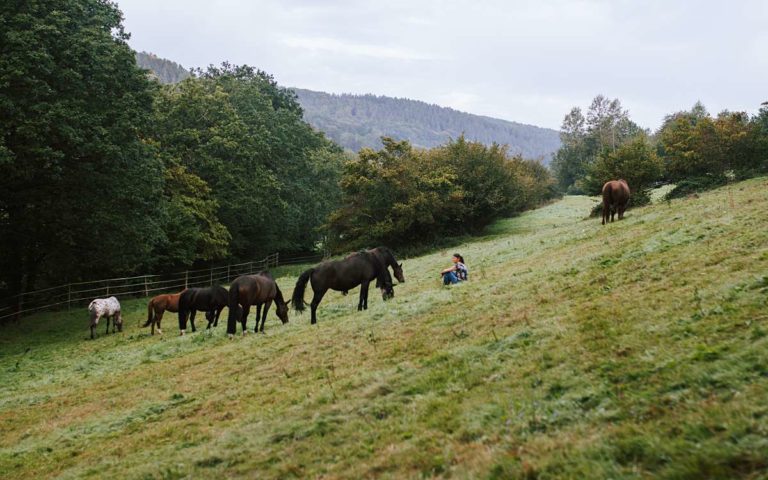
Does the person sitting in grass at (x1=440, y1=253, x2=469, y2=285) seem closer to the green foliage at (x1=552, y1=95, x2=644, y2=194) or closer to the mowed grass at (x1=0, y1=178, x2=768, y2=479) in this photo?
the mowed grass at (x1=0, y1=178, x2=768, y2=479)

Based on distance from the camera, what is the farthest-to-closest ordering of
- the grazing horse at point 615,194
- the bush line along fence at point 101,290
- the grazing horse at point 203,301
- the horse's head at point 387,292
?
the bush line along fence at point 101,290 < the grazing horse at point 615,194 < the grazing horse at point 203,301 < the horse's head at point 387,292

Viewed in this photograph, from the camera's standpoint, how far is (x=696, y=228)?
13867 mm

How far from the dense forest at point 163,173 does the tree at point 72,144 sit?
0.07 m

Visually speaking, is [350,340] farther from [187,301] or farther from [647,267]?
[187,301]

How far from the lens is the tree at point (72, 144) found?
62.6 ft

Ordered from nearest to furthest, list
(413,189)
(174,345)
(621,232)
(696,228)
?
(696,228) < (174,345) < (621,232) < (413,189)

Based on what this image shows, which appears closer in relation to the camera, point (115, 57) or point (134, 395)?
point (134, 395)

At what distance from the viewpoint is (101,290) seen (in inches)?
1265

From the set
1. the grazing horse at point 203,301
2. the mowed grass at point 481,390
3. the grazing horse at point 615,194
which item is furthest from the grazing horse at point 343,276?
the grazing horse at point 615,194

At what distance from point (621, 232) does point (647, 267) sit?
28.3 feet

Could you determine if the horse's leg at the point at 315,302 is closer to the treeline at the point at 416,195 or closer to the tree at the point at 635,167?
the treeline at the point at 416,195

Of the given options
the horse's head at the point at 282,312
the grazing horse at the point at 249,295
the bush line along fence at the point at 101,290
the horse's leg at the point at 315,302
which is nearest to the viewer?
the horse's leg at the point at 315,302

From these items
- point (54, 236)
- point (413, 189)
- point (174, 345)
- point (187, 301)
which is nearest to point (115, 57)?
point (54, 236)

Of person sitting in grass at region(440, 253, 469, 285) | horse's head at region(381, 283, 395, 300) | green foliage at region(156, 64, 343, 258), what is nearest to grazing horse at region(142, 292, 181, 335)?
horse's head at region(381, 283, 395, 300)
